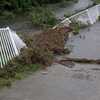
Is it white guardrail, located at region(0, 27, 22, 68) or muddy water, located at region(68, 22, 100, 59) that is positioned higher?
white guardrail, located at region(0, 27, 22, 68)

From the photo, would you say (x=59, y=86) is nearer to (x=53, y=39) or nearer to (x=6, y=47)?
(x=6, y=47)

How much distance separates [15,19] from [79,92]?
742 cm

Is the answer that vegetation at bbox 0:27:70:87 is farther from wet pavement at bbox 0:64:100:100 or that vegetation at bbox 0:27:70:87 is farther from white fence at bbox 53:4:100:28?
white fence at bbox 53:4:100:28

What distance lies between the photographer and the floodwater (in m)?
15.9

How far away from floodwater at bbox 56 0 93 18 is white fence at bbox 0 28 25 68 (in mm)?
5686

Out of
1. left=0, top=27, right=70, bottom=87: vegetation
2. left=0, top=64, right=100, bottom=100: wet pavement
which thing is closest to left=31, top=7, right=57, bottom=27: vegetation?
left=0, top=27, right=70, bottom=87: vegetation

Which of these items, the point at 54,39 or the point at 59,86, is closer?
the point at 59,86

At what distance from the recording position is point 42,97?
7.43 metres

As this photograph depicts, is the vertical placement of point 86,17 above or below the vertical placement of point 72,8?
below

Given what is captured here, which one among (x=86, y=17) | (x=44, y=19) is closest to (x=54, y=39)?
(x=44, y=19)

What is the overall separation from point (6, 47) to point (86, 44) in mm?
2926

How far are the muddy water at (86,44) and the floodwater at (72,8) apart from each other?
7.87ft

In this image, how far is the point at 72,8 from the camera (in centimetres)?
1714

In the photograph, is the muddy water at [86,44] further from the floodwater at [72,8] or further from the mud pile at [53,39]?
the floodwater at [72,8]
